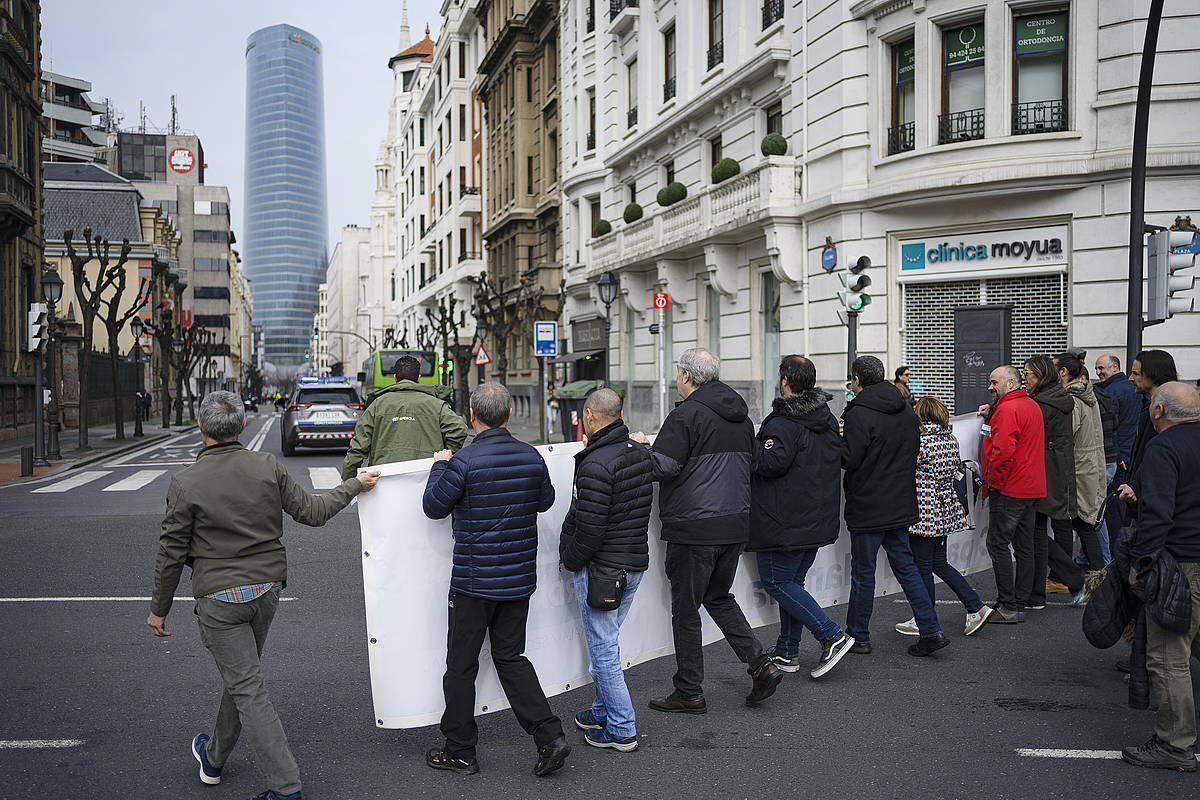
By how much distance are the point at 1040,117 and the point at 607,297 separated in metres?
14.2

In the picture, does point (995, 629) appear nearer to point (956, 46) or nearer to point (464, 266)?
point (956, 46)

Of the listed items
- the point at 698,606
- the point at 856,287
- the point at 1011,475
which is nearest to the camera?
the point at 698,606

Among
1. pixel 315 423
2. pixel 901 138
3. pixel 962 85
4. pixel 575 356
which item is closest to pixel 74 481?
pixel 315 423

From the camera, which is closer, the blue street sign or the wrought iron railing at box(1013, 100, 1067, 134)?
the wrought iron railing at box(1013, 100, 1067, 134)

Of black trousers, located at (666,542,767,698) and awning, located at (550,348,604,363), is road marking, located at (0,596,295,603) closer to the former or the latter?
black trousers, located at (666,542,767,698)

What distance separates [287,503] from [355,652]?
9.26 ft

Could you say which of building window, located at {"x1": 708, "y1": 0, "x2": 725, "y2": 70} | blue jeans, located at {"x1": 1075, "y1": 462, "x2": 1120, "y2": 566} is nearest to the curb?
blue jeans, located at {"x1": 1075, "y1": 462, "x2": 1120, "y2": 566}

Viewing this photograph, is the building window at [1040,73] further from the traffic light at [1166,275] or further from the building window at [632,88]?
the building window at [632,88]

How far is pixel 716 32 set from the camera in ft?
85.3

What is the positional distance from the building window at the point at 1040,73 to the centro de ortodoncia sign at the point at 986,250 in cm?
172

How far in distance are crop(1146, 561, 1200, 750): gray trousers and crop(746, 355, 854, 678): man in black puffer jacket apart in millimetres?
1791

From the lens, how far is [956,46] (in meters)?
18.3

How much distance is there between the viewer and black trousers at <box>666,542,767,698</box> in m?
5.72

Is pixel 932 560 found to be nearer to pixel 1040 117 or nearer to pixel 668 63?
pixel 1040 117
